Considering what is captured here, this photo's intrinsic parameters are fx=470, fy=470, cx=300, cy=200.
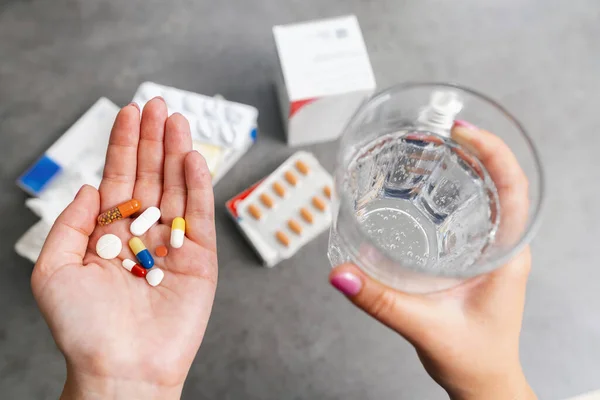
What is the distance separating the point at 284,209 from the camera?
1014 millimetres

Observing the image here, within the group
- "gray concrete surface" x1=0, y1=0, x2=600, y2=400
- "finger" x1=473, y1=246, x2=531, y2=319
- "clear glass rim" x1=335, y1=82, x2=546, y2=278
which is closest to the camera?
"clear glass rim" x1=335, y1=82, x2=546, y2=278

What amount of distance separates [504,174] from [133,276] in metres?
0.56

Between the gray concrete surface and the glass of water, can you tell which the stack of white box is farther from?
the glass of water

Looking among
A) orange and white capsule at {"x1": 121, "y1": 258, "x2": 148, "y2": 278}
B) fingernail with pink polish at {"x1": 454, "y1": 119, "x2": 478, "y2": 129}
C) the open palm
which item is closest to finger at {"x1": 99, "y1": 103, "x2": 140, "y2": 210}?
the open palm

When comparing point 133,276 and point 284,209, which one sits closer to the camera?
point 133,276

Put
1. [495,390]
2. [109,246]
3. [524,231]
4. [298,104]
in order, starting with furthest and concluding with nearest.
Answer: [298,104] → [109,246] → [495,390] → [524,231]

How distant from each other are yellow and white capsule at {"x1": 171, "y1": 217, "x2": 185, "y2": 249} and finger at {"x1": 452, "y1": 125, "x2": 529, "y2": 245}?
17.2 inches

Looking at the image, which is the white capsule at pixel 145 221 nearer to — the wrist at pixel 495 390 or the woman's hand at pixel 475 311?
the woman's hand at pixel 475 311

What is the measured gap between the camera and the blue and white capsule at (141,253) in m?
0.74

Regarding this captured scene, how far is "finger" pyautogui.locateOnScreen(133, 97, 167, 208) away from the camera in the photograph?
2.62 ft

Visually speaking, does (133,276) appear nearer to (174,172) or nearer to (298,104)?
(174,172)

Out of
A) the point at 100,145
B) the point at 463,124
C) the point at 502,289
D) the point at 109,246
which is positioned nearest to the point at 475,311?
the point at 502,289

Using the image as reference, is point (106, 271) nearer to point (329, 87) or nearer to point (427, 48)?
point (329, 87)

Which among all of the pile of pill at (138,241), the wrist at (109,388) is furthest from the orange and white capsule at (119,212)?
the wrist at (109,388)
